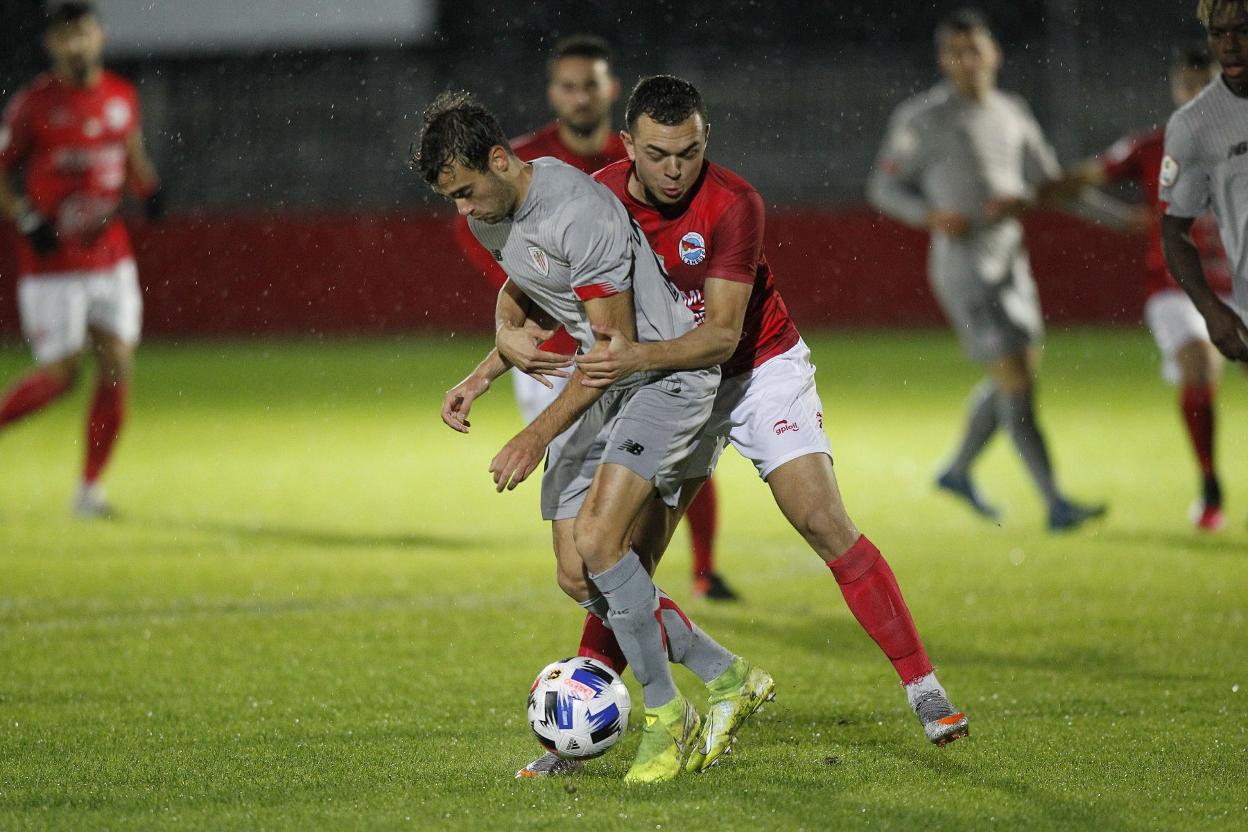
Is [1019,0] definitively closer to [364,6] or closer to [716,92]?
[716,92]

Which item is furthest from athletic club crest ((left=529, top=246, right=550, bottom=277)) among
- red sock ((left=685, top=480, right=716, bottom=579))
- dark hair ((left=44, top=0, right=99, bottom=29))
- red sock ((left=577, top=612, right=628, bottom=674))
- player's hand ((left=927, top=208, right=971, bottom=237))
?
dark hair ((left=44, top=0, right=99, bottom=29))

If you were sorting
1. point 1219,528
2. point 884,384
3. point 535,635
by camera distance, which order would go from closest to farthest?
1. point 535,635
2. point 1219,528
3. point 884,384

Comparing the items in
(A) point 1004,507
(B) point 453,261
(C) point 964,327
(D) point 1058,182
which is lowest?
(B) point 453,261

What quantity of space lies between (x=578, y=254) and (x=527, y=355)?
367 mm

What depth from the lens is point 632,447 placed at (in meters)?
4.29

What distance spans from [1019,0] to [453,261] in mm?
7753

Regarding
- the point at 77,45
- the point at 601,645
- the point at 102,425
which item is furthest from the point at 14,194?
the point at 601,645

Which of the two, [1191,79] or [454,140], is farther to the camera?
[1191,79]

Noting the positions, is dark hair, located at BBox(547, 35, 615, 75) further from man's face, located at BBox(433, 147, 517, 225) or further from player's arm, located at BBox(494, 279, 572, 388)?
man's face, located at BBox(433, 147, 517, 225)

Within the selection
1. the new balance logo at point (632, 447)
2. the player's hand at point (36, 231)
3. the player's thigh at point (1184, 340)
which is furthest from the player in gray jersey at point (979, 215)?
the player's hand at point (36, 231)

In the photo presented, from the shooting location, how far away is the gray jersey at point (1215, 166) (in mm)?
5234

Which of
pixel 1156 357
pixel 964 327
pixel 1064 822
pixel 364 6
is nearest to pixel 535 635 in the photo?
pixel 1064 822

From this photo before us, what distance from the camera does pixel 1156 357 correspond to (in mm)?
16578

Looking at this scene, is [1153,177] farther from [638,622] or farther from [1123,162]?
[638,622]
